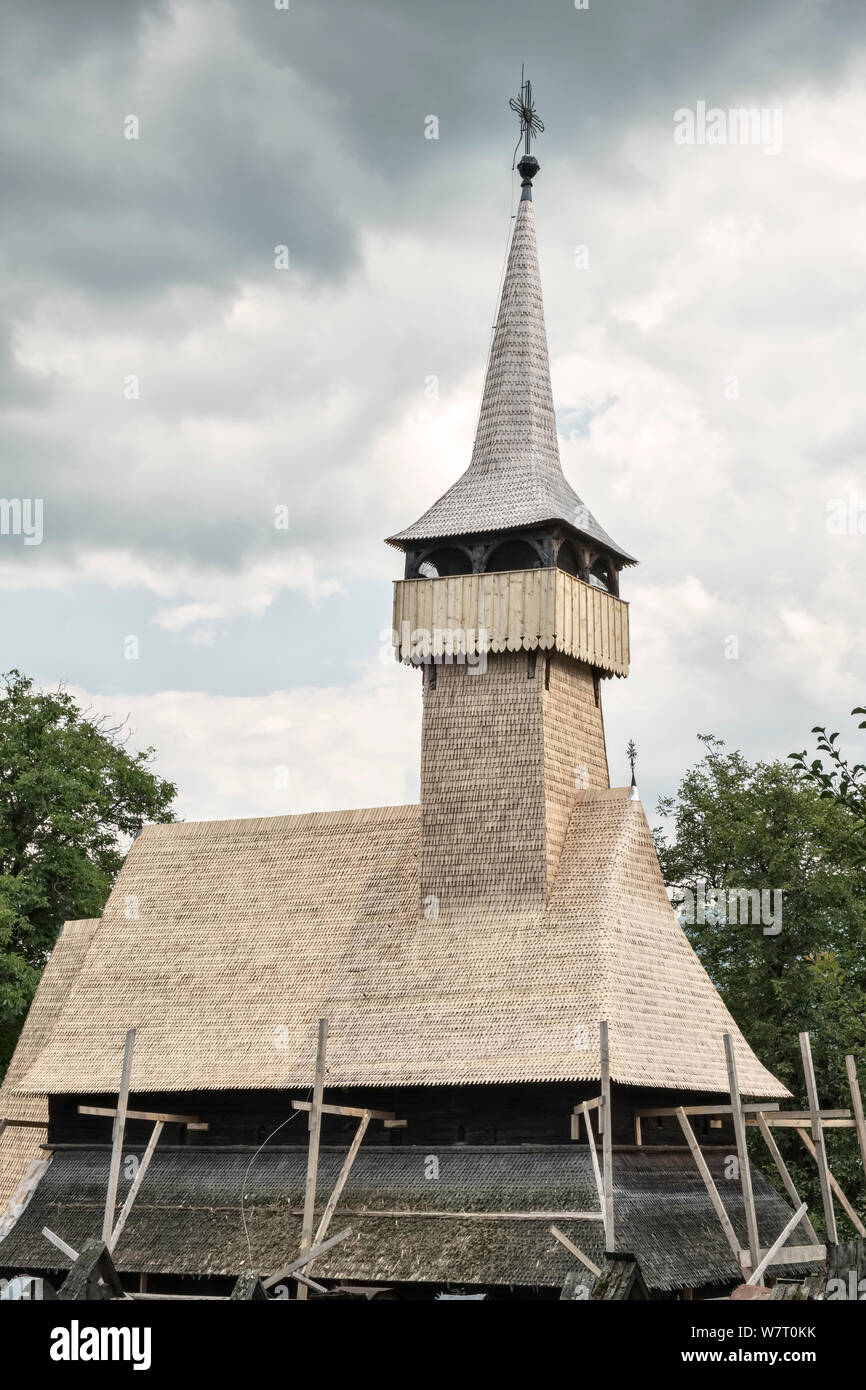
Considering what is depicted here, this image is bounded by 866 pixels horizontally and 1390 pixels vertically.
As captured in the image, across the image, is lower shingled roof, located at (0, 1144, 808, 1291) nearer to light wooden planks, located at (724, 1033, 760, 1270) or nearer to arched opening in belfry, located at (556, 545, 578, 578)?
light wooden planks, located at (724, 1033, 760, 1270)

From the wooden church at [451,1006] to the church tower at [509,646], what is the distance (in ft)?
0.22

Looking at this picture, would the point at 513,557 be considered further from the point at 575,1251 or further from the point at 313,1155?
the point at 575,1251

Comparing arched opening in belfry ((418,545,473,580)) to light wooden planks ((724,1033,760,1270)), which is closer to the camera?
light wooden planks ((724,1033,760,1270))

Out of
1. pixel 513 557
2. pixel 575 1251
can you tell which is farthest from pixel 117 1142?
pixel 513 557

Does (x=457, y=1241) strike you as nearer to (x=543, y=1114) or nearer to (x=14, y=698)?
(x=543, y=1114)

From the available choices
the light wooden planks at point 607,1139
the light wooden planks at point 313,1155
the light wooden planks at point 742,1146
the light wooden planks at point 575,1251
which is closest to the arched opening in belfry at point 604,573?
the light wooden planks at point 742,1146

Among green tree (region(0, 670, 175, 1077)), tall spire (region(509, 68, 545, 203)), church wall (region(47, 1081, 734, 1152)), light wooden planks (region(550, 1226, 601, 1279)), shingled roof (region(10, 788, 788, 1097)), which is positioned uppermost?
tall spire (region(509, 68, 545, 203))

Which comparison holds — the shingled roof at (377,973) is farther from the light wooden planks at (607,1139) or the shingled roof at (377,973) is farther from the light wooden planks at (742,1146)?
the light wooden planks at (742,1146)

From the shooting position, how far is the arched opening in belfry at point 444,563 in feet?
112

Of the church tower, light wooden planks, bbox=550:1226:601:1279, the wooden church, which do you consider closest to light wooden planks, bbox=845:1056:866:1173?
the wooden church

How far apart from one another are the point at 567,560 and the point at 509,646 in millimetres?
3214

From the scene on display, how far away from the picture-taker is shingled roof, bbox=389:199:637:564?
33.8m

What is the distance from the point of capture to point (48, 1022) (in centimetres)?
3669

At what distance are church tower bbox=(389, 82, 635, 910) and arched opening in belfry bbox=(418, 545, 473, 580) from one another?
0.13ft
